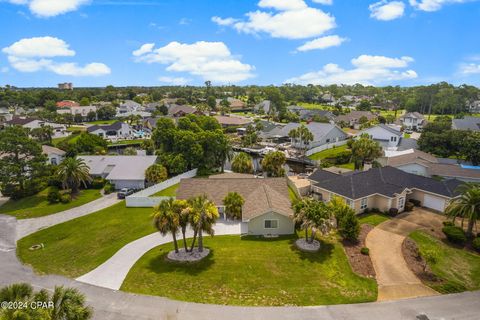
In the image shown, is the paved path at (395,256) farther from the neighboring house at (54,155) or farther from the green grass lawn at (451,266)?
the neighboring house at (54,155)

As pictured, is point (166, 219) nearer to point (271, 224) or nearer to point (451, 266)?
point (271, 224)

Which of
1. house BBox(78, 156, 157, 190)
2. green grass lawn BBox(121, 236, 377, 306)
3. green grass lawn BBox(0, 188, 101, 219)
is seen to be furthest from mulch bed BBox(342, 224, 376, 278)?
green grass lawn BBox(0, 188, 101, 219)

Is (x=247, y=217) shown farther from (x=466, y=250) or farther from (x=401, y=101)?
(x=401, y=101)

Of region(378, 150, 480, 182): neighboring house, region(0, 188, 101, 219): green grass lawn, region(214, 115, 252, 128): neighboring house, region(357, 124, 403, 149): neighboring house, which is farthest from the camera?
region(214, 115, 252, 128): neighboring house

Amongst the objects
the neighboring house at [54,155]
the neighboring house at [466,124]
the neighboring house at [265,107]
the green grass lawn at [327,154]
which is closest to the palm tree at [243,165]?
the green grass lawn at [327,154]

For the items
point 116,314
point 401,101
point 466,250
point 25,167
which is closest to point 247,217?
point 116,314

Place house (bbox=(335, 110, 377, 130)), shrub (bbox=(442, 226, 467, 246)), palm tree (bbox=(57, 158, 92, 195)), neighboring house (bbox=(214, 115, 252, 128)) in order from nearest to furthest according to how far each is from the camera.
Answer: shrub (bbox=(442, 226, 467, 246))
palm tree (bbox=(57, 158, 92, 195))
house (bbox=(335, 110, 377, 130))
neighboring house (bbox=(214, 115, 252, 128))

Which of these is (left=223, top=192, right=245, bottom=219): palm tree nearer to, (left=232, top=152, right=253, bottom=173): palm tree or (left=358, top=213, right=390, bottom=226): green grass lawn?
(left=358, top=213, right=390, bottom=226): green grass lawn
